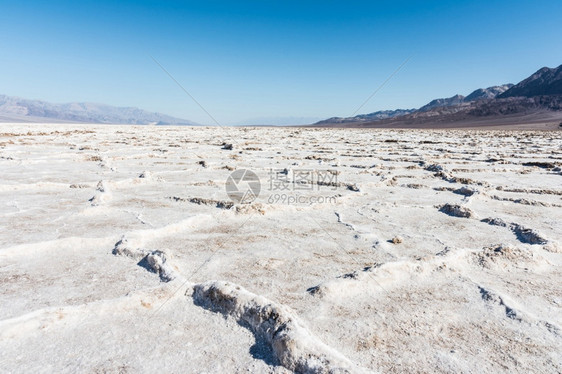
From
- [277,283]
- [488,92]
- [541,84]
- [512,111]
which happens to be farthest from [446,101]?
[277,283]

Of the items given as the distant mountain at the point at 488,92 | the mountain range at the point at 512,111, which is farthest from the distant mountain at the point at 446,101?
the mountain range at the point at 512,111

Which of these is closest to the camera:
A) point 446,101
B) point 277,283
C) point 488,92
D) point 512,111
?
point 277,283

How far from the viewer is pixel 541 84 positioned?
60906 mm

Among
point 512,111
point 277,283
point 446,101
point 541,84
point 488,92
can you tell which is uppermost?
point 488,92

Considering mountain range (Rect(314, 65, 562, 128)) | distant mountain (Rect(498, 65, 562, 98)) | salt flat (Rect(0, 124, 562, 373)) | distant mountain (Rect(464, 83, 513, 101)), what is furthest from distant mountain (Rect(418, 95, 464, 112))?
salt flat (Rect(0, 124, 562, 373))

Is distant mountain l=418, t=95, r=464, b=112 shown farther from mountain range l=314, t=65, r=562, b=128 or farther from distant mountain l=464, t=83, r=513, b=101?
mountain range l=314, t=65, r=562, b=128

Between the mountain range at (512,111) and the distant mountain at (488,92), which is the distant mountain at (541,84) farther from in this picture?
the distant mountain at (488,92)

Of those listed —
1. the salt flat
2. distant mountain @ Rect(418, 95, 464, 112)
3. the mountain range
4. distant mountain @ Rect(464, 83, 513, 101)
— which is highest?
distant mountain @ Rect(464, 83, 513, 101)

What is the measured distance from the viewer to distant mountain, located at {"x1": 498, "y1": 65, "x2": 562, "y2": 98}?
5643 cm

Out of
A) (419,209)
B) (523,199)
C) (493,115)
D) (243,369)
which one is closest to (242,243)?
(243,369)

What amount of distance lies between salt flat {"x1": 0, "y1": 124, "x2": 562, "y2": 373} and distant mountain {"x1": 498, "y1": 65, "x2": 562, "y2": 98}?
2602 inches

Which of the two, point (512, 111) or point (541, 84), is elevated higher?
point (541, 84)

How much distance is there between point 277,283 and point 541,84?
7531 centimetres

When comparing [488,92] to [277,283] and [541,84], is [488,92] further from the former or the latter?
[277,283]
